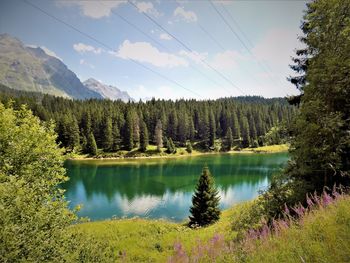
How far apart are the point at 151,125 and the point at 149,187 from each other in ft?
245

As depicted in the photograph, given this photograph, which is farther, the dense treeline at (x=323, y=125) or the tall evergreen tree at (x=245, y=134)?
the tall evergreen tree at (x=245, y=134)

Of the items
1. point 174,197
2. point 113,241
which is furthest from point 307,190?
point 174,197

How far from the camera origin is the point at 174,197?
4834 centimetres

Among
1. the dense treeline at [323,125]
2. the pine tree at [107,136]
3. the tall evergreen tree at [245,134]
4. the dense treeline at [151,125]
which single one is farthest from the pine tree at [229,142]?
the dense treeline at [323,125]

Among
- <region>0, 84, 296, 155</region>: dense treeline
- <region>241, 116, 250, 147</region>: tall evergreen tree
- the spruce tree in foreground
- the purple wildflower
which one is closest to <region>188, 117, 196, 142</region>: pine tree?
<region>0, 84, 296, 155</region>: dense treeline

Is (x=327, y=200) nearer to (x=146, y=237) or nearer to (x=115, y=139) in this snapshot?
(x=146, y=237)

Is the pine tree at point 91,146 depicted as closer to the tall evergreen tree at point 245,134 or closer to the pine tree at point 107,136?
the pine tree at point 107,136

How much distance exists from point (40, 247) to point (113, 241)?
1274 cm

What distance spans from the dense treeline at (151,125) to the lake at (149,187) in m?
25.1

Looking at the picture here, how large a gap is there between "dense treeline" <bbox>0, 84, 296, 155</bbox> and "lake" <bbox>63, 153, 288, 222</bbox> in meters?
25.1

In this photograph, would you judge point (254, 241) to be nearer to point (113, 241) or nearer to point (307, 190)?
point (307, 190)

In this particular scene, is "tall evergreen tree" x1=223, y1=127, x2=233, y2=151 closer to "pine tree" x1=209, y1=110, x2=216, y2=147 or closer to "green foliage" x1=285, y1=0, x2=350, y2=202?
"pine tree" x1=209, y1=110, x2=216, y2=147

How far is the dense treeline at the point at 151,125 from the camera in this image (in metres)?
112

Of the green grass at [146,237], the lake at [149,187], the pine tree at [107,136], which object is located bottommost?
the lake at [149,187]
